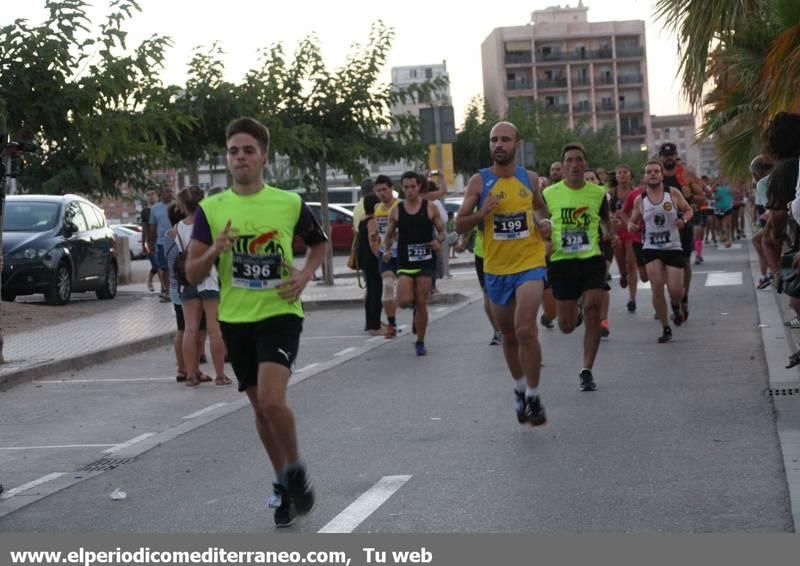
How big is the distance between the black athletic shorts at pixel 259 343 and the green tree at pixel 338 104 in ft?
71.2

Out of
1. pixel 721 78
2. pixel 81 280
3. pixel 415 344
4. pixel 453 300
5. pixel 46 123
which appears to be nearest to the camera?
pixel 415 344

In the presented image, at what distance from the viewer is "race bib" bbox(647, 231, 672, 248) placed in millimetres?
15805

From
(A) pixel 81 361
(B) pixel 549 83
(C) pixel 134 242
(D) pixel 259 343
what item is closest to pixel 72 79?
(A) pixel 81 361

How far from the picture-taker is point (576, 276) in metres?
12.1

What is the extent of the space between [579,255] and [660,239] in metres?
3.93

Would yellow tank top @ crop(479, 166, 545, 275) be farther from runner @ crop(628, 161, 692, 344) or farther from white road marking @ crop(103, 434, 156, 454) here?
runner @ crop(628, 161, 692, 344)

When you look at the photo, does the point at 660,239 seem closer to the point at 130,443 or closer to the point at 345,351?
the point at 345,351

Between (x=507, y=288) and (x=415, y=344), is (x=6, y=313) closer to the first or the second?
(x=415, y=344)

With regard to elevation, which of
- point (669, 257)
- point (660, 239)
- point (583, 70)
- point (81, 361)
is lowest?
point (81, 361)

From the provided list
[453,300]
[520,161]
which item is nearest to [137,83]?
[453,300]

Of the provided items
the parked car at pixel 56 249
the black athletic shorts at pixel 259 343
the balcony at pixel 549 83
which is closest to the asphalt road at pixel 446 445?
the black athletic shorts at pixel 259 343

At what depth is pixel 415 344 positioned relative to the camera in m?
16.0

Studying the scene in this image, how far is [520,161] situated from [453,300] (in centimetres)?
1485

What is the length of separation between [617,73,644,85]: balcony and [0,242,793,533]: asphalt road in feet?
427
